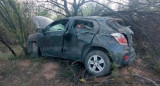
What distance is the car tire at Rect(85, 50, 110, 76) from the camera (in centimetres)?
505

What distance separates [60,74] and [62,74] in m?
0.07

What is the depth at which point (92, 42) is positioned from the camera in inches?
209

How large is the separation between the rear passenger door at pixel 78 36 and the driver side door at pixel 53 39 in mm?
275

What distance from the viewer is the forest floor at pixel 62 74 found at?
192 inches

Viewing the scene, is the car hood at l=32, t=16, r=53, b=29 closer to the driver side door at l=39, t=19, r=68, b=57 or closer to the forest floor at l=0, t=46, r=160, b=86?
the driver side door at l=39, t=19, r=68, b=57

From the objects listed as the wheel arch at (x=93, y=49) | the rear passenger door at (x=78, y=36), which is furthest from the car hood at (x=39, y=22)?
the wheel arch at (x=93, y=49)

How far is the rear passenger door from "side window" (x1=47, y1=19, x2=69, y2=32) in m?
0.37

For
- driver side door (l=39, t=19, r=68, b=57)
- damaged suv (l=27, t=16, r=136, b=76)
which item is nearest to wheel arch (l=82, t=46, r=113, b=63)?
damaged suv (l=27, t=16, r=136, b=76)

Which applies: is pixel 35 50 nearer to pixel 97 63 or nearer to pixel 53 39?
pixel 53 39

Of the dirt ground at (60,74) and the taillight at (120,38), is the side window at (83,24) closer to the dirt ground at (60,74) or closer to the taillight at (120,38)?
the taillight at (120,38)

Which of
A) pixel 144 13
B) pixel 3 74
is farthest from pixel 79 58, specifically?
pixel 144 13

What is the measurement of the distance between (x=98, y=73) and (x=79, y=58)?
0.84 m

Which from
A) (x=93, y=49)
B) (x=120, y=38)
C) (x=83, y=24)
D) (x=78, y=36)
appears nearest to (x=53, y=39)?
(x=78, y=36)

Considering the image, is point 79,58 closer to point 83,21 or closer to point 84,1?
point 83,21
